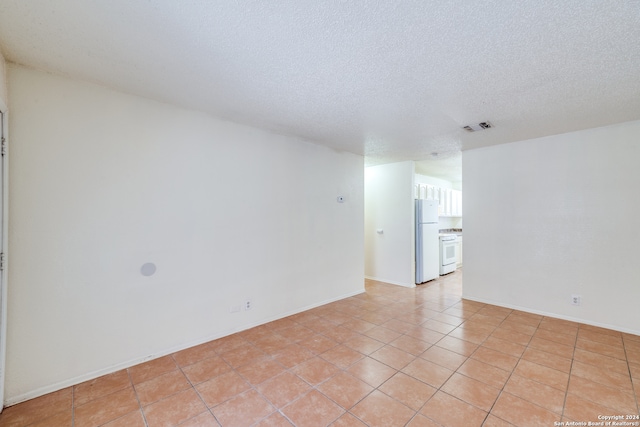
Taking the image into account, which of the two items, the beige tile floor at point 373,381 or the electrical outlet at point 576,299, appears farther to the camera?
the electrical outlet at point 576,299

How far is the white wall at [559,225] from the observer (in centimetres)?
314

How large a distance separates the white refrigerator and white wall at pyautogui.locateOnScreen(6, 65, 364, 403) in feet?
9.33

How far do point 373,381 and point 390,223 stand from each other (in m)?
3.51

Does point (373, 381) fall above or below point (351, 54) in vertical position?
below

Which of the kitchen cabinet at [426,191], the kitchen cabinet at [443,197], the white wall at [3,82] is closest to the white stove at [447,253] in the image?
the kitchen cabinet at [443,197]

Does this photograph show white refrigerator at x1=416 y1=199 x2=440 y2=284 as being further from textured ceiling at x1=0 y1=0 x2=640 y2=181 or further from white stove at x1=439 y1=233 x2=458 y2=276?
textured ceiling at x1=0 y1=0 x2=640 y2=181

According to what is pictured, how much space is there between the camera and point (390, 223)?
5.34 m

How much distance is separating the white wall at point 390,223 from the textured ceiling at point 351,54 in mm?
2284

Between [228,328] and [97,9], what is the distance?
9.64 ft

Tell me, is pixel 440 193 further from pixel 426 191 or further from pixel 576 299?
pixel 576 299

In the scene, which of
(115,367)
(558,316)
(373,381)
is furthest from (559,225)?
Answer: (115,367)

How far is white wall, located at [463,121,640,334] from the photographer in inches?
123

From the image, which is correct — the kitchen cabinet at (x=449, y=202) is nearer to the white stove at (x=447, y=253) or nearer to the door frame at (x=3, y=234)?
the white stove at (x=447, y=253)

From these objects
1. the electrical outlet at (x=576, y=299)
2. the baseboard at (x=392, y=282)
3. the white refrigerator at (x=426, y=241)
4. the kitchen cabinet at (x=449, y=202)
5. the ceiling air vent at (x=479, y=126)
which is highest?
the ceiling air vent at (x=479, y=126)
